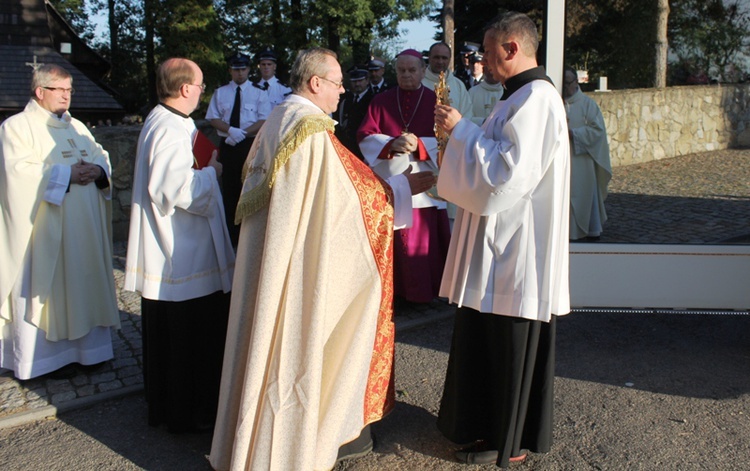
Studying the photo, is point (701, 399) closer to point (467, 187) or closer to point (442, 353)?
point (442, 353)

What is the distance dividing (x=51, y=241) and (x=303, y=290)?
2.21 metres

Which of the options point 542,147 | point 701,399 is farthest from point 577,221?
point 542,147

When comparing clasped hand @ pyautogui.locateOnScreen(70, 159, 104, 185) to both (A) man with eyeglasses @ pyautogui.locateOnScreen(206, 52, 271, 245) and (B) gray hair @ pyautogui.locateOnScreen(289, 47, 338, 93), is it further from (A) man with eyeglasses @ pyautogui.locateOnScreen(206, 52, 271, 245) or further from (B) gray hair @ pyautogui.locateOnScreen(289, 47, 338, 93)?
(A) man with eyeglasses @ pyautogui.locateOnScreen(206, 52, 271, 245)

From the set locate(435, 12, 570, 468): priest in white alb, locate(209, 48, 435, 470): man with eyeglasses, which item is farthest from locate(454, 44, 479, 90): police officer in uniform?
locate(209, 48, 435, 470): man with eyeglasses

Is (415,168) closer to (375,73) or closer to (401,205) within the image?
(401,205)

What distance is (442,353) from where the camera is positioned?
496cm

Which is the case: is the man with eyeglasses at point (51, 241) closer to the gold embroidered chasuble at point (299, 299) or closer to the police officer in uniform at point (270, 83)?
the gold embroidered chasuble at point (299, 299)

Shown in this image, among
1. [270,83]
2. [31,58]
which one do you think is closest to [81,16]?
[31,58]

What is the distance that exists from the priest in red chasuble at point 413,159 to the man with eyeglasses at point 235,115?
306 cm

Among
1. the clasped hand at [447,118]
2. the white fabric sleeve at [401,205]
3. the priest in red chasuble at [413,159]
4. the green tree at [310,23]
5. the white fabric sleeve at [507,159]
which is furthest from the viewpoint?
the green tree at [310,23]

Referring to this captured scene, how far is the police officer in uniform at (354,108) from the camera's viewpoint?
795 cm

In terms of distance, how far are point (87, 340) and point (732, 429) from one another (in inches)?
154

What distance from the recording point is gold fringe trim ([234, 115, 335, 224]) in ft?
9.72

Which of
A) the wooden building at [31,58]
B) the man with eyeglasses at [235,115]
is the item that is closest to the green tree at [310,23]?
the wooden building at [31,58]
